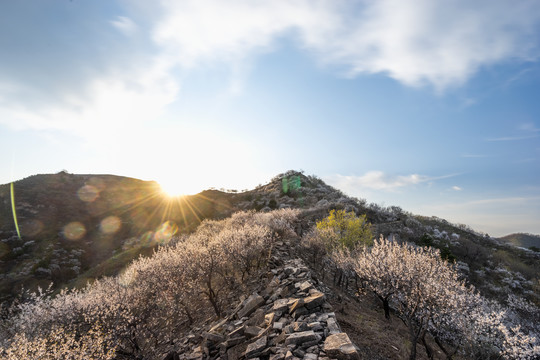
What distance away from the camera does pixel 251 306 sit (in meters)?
13.2

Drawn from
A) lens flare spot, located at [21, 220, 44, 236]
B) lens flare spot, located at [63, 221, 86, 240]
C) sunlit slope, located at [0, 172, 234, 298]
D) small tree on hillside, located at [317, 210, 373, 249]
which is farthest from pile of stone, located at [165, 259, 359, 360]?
lens flare spot, located at [21, 220, 44, 236]

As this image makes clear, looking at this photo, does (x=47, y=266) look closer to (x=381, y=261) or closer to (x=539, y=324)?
(x=381, y=261)

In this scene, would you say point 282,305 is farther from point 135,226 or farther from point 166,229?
point 135,226

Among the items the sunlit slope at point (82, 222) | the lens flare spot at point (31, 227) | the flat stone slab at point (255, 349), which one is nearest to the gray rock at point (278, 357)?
the flat stone slab at point (255, 349)

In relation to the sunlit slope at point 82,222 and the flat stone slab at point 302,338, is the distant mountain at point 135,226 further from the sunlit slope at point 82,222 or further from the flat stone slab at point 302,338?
the flat stone slab at point 302,338

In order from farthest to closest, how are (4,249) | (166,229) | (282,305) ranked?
(166,229), (4,249), (282,305)

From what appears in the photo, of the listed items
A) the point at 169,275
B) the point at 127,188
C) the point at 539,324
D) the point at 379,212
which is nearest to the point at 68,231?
the point at 127,188

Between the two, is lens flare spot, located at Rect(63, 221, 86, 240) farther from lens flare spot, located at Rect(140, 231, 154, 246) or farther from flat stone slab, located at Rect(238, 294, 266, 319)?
flat stone slab, located at Rect(238, 294, 266, 319)

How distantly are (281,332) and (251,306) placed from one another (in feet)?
13.5

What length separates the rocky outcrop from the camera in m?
7.78

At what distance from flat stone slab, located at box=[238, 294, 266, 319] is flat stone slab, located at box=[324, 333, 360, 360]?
20.3 feet

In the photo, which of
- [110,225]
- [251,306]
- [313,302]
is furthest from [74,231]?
[313,302]

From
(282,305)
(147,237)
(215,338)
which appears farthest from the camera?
(147,237)

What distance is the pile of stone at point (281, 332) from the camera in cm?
779
